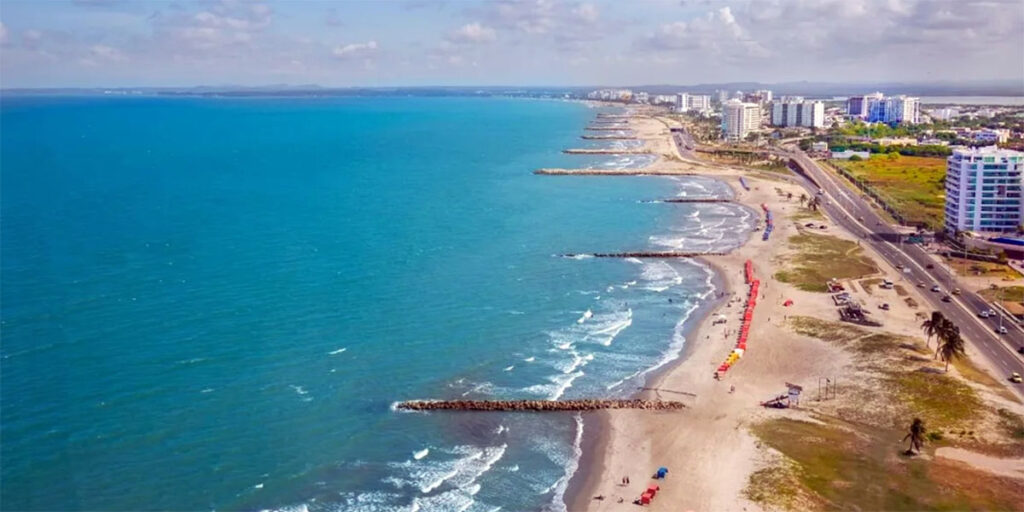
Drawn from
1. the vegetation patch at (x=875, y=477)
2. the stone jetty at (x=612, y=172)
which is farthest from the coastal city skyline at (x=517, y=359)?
the stone jetty at (x=612, y=172)

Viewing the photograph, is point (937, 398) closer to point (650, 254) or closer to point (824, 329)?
point (824, 329)

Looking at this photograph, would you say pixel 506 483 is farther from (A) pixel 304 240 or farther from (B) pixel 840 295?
(A) pixel 304 240

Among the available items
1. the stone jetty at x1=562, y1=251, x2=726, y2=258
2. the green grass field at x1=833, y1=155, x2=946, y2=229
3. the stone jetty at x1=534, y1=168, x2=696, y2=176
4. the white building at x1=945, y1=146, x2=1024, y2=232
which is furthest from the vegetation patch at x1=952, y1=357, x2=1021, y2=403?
the stone jetty at x1=534, y1=168, x2=696, y2=176

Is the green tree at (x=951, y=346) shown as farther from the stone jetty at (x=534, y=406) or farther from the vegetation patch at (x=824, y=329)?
the stone jetty at (x=534, y=406)

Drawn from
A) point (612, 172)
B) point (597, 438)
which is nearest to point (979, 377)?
point (597, 438)

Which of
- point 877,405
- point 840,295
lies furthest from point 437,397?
point 840,295

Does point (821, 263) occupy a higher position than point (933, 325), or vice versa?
point (933, 325)
